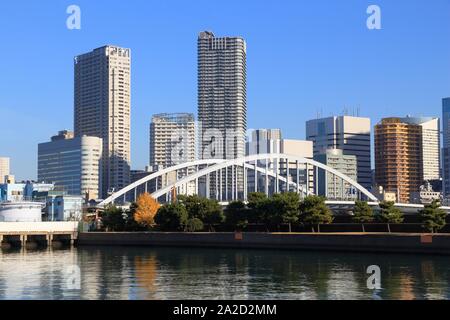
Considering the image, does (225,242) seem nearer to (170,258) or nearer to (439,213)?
(170,258)

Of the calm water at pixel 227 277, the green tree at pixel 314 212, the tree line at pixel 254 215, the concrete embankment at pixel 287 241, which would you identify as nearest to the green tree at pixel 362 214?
the tree line at pixel 254 215

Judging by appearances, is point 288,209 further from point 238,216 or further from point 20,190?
point 20,190

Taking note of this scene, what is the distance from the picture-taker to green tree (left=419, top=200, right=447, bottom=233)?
2458 inches

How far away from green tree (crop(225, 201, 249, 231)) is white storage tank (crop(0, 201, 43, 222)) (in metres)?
32.4

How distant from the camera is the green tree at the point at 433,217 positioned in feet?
205

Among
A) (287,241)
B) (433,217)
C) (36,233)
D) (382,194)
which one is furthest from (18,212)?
(382,194)

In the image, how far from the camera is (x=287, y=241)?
65.8 metres

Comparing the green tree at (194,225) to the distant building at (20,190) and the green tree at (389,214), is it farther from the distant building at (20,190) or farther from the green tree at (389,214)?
the distant building at (20,190)

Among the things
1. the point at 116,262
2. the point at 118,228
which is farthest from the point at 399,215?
the point at 118,228

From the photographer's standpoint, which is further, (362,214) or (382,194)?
(382,194)

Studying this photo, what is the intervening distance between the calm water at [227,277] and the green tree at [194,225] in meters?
19.6

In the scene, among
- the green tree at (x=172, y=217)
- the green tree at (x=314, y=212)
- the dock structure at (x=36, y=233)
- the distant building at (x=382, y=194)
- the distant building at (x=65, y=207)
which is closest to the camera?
the green tree at (x=314, y=212)

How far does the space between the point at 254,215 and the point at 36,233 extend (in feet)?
87.5

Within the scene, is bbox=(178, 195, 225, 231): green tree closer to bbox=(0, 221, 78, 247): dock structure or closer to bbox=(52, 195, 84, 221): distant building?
bbox=(0, 221, 78, 247): dock structure
